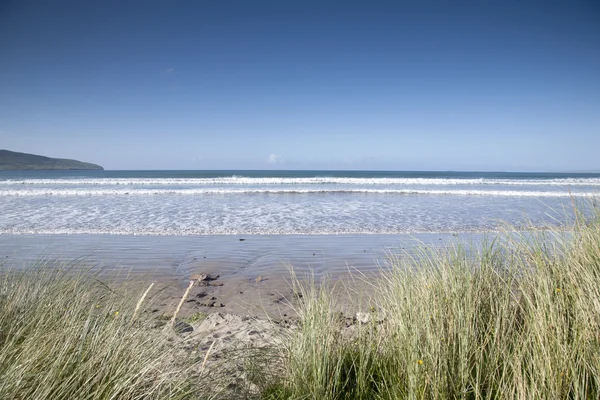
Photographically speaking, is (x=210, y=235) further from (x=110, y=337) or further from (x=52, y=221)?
(x=110, y=337)

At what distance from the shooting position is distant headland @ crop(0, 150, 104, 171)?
86.8 meters

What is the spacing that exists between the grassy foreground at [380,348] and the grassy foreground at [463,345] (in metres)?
0.01

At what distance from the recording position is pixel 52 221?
1265 centimetres

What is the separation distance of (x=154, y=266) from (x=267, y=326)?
3848mm

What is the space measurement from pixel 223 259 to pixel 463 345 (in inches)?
250

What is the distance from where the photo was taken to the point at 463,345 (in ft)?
7.56

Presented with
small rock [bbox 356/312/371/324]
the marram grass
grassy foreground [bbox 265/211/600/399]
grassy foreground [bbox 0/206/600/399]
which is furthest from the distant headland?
grassy foreground [bbox 265/211/600/399]

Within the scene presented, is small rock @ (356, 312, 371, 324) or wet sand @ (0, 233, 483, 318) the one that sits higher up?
small rock @ (356, 312, 371, 324)

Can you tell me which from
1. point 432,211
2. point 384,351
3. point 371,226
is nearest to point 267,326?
point 384,351

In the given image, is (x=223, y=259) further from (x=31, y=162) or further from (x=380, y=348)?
(x=31, y=162)

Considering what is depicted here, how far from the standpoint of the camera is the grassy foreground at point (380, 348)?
2002mm

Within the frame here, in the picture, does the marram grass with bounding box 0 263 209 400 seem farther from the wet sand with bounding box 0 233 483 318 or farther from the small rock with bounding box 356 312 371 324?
the wet sand with bounding box 0 233 483 318

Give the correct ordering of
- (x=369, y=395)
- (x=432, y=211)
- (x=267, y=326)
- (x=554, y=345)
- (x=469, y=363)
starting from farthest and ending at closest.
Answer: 1. (x=432, y=211)
2. (x=267, y=326)
3. (x=369, y=395)
4. (x=469, y=363)
5. (x=554, y=345)

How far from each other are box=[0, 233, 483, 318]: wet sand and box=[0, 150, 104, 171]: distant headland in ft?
322
